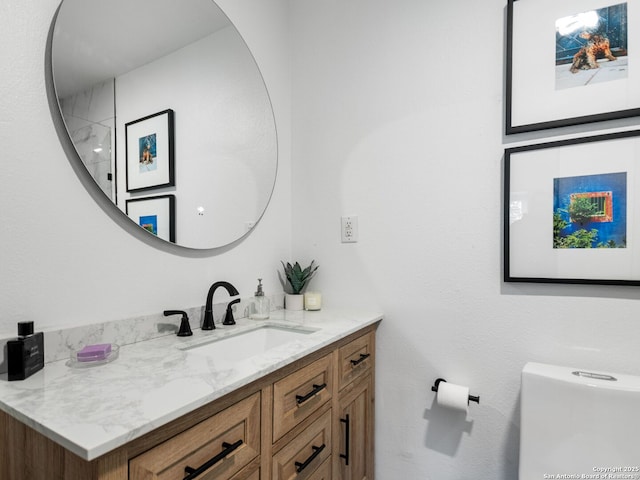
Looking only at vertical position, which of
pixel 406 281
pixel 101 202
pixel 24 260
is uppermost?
pixel 101 202

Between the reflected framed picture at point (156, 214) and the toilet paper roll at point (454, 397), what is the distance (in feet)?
3.67

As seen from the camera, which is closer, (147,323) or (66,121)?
(66,121)

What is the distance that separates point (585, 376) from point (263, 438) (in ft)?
3.17

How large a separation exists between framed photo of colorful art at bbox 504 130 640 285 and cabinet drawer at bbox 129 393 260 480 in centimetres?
99

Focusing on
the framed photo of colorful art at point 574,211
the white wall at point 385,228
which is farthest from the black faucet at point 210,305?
the framed photo of colorful art at point 574,211

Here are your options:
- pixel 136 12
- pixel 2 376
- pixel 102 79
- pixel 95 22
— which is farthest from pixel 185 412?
pixel 136 12

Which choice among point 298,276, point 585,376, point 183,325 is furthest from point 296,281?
point 585,376

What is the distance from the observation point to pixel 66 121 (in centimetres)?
94

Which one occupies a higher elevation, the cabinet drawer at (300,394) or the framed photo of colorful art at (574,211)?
the framed photo of colorful art at (574,211)

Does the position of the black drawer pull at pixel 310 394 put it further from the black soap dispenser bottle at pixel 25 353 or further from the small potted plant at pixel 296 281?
the black soap dispenser bottle at pixel 25 353

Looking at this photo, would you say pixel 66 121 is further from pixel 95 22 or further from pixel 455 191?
pixel 455 191

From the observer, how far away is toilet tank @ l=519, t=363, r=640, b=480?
0.97m

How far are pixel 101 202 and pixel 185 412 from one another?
2.28ft

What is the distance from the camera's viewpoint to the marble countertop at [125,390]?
1.85ft
